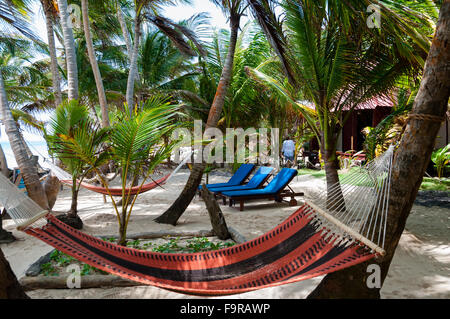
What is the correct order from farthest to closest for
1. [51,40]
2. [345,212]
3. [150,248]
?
[51,40]
[150,248]
[345,212]

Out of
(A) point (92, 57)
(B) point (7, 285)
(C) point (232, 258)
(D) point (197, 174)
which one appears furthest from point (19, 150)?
(C) point (232, 258)

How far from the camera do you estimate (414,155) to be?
1.62 m

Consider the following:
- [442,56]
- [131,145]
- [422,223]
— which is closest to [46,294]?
[131,145]

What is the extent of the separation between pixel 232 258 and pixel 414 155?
4.28 feet

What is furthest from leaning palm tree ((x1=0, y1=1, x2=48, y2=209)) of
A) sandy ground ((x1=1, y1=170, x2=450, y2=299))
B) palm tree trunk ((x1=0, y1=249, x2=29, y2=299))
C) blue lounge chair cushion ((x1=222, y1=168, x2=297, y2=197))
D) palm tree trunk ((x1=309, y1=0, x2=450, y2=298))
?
palm tree trunk ((x1=309, y1=0, x2=450, y2=298))

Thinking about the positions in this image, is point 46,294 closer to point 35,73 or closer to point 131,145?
point 131,145

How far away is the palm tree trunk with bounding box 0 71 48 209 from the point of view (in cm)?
420

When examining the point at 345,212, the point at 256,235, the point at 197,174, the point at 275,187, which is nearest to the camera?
the point at 345,212

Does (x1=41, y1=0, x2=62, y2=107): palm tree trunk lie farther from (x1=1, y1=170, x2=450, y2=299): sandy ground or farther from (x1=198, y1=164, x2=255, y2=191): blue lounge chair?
(x1=198, y1=164, x2=255, y2=191): blue lounge chair

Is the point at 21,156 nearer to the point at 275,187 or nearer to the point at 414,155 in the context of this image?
the point at 275,187

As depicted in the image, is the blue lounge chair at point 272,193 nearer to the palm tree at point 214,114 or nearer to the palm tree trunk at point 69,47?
the palm tree at point 214,114

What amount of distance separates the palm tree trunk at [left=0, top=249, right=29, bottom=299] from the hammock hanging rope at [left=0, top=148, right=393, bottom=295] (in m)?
0.20

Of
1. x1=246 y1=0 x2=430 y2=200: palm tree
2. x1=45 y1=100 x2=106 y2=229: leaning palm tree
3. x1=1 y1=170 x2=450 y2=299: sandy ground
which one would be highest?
x1=246 y1=0 x2=430 y2=200: palm tree

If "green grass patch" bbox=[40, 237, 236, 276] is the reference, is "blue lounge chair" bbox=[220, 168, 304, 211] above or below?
above
